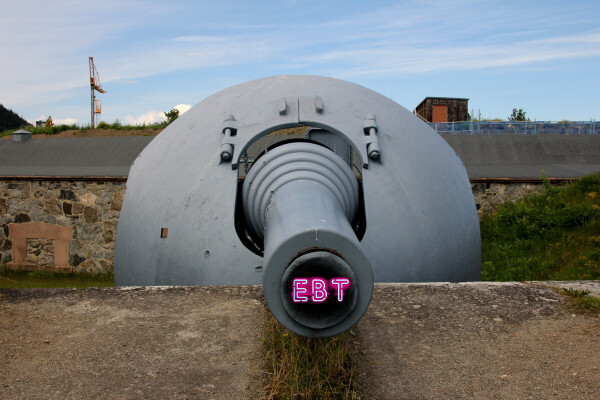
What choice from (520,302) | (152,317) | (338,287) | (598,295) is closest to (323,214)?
(338,287)

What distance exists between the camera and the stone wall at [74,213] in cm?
1130

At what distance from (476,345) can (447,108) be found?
27.0 m

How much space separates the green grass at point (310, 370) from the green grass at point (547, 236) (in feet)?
20.8

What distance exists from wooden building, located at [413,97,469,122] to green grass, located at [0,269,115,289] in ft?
67.2

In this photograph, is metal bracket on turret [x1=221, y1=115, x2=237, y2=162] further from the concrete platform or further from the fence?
the fence

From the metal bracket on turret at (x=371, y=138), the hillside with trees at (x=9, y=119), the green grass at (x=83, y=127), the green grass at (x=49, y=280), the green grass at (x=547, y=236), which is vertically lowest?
the green grass at (x=49, y=280)

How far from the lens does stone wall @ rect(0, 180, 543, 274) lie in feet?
37.1

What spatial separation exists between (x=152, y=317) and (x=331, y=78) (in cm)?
231

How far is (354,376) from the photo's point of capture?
2.84m

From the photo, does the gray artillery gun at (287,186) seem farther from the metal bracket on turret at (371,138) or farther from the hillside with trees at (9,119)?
the hillside with trees at (9,119)

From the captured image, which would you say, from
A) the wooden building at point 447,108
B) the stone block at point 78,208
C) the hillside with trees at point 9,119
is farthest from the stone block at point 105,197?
the hillside with trees at point 9,119

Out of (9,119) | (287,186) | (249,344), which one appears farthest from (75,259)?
(9,119)

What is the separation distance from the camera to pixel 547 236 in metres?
10.4

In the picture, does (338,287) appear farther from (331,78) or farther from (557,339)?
(331,78)
